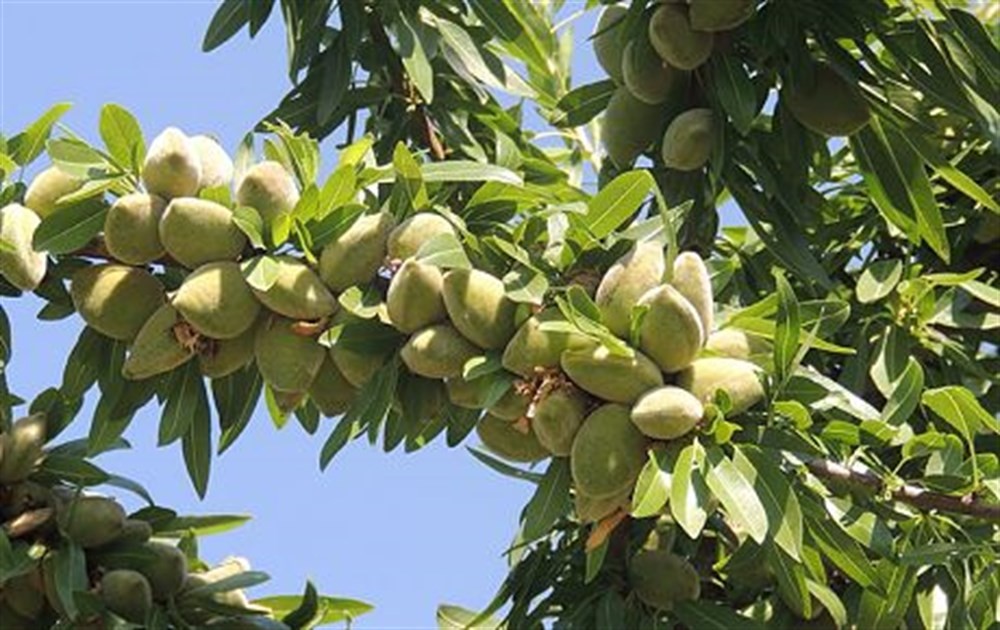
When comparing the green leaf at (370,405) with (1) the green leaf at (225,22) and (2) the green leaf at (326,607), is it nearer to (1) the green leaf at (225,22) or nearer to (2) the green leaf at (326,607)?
(2) the green leaf at (326,607)

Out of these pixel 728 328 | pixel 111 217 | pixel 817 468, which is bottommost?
pixel 817 468

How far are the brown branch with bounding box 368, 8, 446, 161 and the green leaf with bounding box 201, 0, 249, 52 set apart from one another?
0.20 meters

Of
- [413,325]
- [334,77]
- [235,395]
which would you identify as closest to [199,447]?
[235,395]

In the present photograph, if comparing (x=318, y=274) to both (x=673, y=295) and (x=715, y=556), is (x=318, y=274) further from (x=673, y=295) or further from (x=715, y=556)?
(x=715, y=556)

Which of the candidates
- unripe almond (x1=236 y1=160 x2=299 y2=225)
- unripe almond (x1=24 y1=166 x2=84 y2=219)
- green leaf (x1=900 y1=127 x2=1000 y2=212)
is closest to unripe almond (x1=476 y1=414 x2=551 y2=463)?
Result: unripe almond (x1=236 y1=160 x2=299 y2=225)

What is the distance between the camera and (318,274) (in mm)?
1858

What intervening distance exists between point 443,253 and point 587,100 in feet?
2.95

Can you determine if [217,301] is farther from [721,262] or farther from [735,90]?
[735,90]

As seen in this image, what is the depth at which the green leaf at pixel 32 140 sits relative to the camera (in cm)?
204

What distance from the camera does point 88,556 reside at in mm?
2057

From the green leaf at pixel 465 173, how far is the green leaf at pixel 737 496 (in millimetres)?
452

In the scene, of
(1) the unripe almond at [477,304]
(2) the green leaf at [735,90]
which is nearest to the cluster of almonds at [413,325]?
(1) the unripe almond at [477,304]

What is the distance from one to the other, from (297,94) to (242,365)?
922 mm

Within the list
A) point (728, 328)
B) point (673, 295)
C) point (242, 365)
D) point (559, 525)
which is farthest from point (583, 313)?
point (559, 525)
